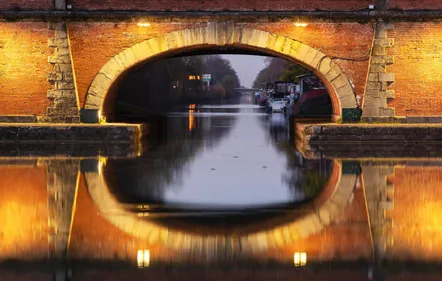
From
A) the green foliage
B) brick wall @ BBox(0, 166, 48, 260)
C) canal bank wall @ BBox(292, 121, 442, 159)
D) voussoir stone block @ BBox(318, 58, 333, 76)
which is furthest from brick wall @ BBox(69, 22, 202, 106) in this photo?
the green foliage

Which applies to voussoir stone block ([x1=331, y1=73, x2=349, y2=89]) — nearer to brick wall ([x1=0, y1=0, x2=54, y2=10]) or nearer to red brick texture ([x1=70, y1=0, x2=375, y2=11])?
red brick texture ([x1=70, y1=0, x2=375, y2=11])

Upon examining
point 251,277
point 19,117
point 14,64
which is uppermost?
point 14,64

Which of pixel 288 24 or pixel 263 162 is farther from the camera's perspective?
pixel 288 24

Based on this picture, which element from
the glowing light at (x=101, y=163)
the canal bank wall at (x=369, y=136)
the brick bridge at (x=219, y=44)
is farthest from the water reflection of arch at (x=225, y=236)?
the brick bridge at (x=219, y=44)

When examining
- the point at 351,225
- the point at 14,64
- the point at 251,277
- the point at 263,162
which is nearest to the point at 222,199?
the point at 351,225

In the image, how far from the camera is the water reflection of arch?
750 cm

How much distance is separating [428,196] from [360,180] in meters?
2.14

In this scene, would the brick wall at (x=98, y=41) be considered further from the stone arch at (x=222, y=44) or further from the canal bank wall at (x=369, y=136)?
the canal bank wall at (x=369, y=136)

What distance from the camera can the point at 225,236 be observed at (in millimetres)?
7961

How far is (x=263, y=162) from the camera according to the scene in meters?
16.4

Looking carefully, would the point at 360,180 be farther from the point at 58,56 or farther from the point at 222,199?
the point at 58,56

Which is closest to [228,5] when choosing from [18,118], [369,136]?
[369,136]

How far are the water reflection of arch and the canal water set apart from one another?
13 mm

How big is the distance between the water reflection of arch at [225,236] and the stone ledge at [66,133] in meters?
10.3
